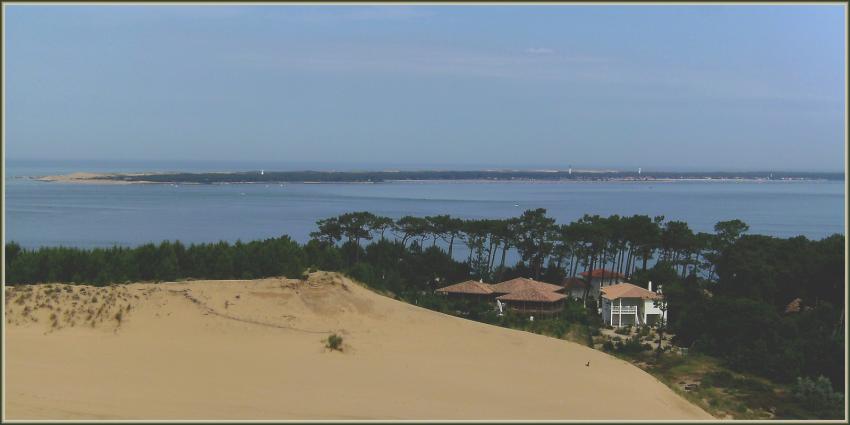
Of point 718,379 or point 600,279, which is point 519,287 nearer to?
point 600,279

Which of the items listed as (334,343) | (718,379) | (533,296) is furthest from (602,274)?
(334,343)

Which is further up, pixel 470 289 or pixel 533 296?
pixel 470 289

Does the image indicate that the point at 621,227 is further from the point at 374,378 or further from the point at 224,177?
the point at 224,177

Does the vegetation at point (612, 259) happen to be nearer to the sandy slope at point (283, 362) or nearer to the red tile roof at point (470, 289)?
the red tile roof at point (470, 289)

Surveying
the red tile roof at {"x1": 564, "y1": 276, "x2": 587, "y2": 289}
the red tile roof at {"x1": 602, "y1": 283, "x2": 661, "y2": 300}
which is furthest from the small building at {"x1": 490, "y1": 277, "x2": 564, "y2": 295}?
the red tile roof at {"x1": 564, "y1": 276, "x2": 587, "y2": 289}

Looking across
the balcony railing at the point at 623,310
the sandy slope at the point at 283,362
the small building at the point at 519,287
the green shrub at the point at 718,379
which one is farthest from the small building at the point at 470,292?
the green shrub at the point at 718,379

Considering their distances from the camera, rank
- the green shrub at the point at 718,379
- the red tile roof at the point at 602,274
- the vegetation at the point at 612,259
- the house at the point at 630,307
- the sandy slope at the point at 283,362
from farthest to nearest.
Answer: the red tile roof at the point at 602,274 → the house at the point at 630,307 → the vegetation at the point at 612,259 → the green shrub at the point at 718,379 → the sandy slope at the point at 283,362
